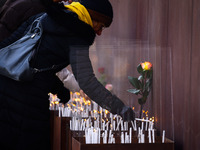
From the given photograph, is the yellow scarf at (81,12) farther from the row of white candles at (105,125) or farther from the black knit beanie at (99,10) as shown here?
the row of white candles at (105,125)

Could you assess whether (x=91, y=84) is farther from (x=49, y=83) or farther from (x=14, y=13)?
(x=14, y=13)

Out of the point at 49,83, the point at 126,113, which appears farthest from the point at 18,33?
the point at 126,113

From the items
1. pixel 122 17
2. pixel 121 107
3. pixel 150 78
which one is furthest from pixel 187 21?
pixel 122 17

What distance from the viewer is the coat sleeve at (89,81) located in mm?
2328

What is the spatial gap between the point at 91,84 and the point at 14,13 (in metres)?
0.78

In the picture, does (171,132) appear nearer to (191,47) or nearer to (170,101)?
(170,101)

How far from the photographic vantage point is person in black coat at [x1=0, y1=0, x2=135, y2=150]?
2.33m

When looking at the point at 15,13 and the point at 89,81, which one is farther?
the point at 15,13

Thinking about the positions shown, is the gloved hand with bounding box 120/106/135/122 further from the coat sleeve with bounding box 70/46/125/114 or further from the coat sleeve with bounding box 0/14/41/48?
the coat sleeve with bounding box 0/14/41/48

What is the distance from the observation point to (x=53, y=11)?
2342 millimetres

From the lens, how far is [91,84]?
2336mm

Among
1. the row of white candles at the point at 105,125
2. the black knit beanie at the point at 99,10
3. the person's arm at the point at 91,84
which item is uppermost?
the black knit beanie at the point at 99,10

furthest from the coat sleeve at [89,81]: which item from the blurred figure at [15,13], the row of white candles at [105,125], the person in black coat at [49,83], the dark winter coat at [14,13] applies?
the dark winter coat at [14,13]

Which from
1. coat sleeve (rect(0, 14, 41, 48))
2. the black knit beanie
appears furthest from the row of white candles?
coat sleeve (rect(0, 14, 41, 48))
